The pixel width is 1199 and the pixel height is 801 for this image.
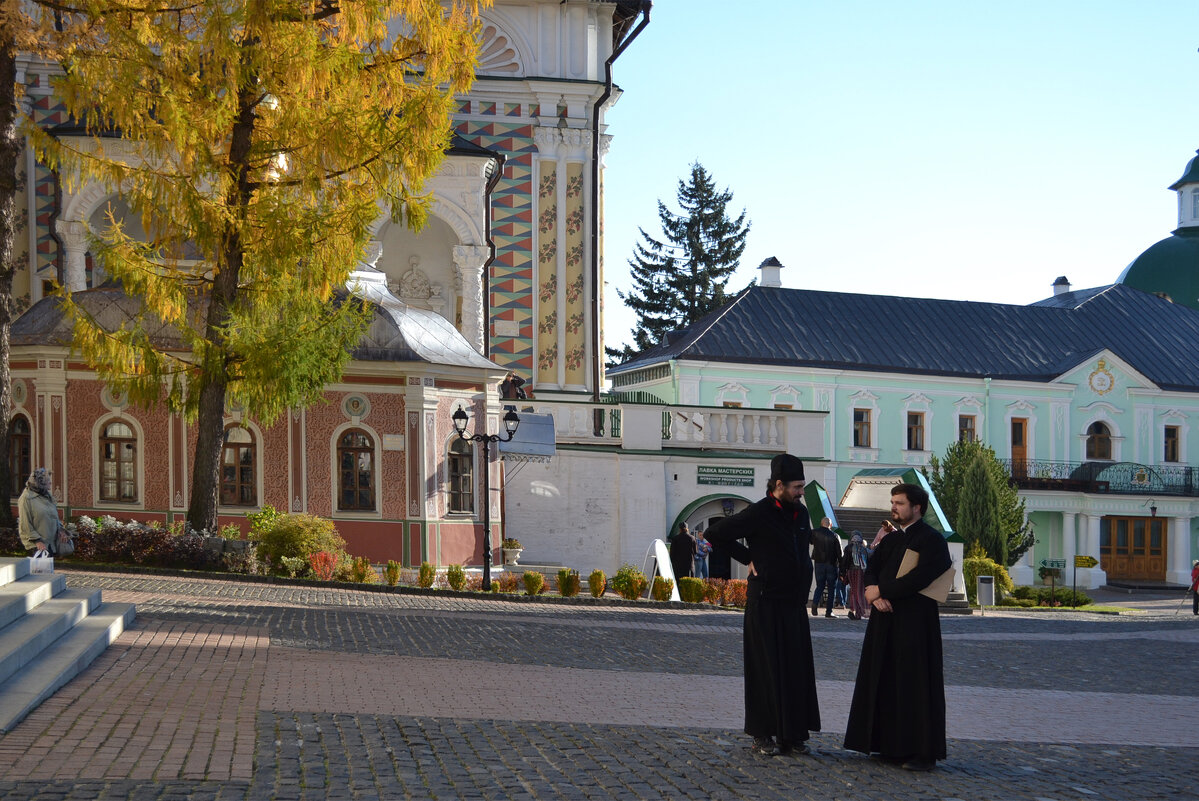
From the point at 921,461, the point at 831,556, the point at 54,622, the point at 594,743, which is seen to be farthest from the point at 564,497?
the point at 921,461

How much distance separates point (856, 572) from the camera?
23562mm

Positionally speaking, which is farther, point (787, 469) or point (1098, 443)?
point (1098, 443)

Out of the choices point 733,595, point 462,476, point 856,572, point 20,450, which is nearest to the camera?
point 856,572

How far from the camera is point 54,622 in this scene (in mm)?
11547

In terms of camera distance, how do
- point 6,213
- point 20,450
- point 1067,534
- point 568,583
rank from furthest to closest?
point 1067,534 < point 20,450 < point 568,583 < point 6,213

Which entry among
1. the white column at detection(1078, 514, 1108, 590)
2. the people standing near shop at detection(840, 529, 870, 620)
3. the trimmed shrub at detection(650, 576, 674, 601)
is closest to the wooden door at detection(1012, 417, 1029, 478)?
the white column at detection(1078, 514, 1108, 590)

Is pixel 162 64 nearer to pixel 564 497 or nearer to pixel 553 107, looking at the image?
pixel 564 497

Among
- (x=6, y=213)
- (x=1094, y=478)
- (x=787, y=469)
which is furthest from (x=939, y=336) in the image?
(x=787, y=469)

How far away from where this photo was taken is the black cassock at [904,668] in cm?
802

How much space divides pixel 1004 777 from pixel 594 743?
7.80 ft

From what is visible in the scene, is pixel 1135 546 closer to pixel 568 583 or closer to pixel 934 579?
pixel 568 583

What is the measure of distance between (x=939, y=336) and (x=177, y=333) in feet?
119

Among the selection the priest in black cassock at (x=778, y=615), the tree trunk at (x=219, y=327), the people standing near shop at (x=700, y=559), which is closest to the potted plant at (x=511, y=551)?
the people standing near shop at (x=700, y=559)

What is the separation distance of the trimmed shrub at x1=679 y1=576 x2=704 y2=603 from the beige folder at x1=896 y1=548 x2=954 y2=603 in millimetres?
15042
